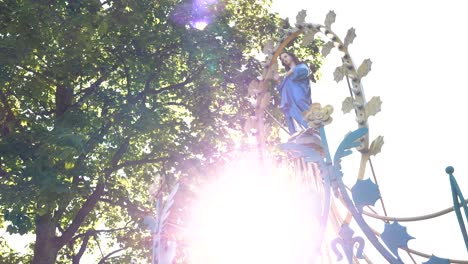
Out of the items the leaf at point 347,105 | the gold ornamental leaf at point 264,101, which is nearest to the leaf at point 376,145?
the leaf at point 347,105

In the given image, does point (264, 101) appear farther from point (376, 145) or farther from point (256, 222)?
point (376, 145)

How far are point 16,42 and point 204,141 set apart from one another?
4807 millimetres

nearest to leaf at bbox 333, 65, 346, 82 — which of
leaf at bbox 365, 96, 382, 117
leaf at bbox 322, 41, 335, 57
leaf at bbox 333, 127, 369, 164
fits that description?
leaf at bbox 322, 41, 335, 57

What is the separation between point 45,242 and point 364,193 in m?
9.47

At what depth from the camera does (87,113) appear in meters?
10.9

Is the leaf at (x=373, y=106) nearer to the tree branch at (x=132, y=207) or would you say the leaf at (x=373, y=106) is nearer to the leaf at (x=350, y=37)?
the leaf at (x=350, y=37)

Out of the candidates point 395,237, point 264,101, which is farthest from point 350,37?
point 395,237

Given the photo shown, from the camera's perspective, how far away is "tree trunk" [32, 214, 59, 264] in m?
10.8

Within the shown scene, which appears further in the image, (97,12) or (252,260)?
(97,12)

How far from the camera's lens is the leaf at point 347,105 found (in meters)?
3.93

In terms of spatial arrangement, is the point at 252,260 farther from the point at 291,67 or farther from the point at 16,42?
the point at 16,42

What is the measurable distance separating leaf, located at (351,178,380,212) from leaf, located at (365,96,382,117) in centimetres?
68

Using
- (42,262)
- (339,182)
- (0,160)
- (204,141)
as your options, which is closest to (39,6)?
(0,160)

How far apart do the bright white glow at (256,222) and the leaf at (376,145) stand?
0.58m
